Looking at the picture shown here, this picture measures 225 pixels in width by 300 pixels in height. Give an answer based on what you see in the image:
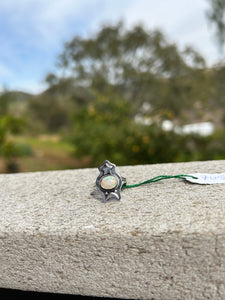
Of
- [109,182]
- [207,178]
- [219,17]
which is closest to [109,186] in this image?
[109,182]

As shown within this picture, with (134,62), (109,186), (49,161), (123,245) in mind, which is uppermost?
(134,62)

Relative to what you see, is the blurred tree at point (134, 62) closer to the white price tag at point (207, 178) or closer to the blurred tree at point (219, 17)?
the blurred tree at point (219, 17)

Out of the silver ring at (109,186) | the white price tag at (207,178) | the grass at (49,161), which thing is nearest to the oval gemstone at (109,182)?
the silver ring at (109,186)

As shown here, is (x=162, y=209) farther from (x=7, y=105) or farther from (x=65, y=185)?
(x=7, y=105)

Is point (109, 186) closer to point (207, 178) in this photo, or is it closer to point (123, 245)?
point (123, 245)

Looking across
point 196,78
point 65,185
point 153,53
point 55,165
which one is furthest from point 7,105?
point 65,185

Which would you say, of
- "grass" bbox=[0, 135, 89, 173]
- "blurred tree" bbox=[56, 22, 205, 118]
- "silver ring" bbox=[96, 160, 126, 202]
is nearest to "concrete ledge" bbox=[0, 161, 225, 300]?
"silver ring" bbox=[96, 160, 126, 202]
